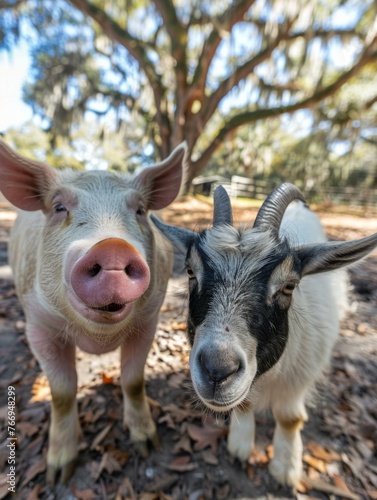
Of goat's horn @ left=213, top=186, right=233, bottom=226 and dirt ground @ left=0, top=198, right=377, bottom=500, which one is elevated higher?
goat's horn @ left=213, top=186, right=233, bottom=226

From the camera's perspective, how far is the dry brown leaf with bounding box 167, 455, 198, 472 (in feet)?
Result: 6.83

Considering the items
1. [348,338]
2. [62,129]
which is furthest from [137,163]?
[348,338]

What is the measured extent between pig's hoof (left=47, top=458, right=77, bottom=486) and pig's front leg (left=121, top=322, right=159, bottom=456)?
1.48 ft

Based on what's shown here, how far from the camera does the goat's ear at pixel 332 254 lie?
1.44 meters

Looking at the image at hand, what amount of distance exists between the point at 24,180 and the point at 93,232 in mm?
752

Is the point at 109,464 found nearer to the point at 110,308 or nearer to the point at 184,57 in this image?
the point at 110,308

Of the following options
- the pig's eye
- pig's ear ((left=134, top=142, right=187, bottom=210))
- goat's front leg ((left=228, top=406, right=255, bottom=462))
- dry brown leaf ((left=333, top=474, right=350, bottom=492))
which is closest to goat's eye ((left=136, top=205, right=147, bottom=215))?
pig's ear ((left=134, top=142, right=187, bottom=210))

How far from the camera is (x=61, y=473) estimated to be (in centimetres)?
202

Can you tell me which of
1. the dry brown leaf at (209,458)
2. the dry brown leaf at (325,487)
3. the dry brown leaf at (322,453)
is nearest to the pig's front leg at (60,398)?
the dry brown leaf at (209,458)

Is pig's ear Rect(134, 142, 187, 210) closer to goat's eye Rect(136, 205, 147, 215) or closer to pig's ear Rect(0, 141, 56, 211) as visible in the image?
goat's eye Rect(136, 205, 147, 215)

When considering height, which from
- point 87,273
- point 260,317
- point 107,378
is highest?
point 87,273

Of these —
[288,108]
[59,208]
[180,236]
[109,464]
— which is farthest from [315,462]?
[288,108]

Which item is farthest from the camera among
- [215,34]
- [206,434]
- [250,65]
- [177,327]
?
[250,65]

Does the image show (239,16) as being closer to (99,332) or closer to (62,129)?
(62,129)
